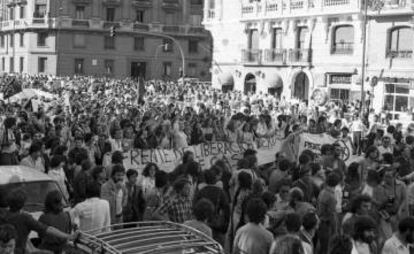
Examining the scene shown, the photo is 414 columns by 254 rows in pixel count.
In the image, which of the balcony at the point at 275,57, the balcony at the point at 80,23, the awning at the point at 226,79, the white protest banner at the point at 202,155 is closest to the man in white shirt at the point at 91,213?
the white protest banner at the point at 202,155

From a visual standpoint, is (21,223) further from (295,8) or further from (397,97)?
(295,8)

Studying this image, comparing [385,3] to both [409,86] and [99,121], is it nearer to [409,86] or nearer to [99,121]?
[409,86]

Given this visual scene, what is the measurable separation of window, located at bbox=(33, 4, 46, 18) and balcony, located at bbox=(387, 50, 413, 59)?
38.7 meters

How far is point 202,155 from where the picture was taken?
46.0 ft

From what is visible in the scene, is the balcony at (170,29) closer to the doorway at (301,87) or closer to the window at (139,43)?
the window at (139,43)

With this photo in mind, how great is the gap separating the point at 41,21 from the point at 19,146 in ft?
169

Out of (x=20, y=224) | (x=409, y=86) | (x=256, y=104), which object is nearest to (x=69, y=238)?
(x=20, y=224)

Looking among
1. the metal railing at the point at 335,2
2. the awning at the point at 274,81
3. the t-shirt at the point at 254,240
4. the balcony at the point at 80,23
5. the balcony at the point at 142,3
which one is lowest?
the t-shirt at the point at 254,240

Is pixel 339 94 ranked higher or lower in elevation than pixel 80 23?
lower

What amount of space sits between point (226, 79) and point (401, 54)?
14717mm

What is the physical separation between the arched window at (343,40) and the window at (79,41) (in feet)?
106

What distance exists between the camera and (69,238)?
6.19 metres

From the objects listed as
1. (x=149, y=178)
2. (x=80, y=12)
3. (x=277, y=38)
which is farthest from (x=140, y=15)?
(x=149, y=178)

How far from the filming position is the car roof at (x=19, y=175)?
8555mm
